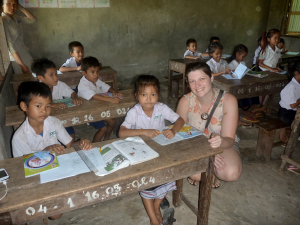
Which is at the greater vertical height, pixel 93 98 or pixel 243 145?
pixel 93 98

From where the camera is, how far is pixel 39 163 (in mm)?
1303

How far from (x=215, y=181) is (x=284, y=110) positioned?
1478 millimetres

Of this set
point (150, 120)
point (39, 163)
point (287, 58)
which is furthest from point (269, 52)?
point (39, 163)

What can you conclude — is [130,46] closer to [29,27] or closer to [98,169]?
[29,27]

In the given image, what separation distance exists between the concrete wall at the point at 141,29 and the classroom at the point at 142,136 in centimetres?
3

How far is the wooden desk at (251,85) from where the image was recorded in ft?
10.8

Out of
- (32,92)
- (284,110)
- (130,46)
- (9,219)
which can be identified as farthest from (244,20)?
(9,219)

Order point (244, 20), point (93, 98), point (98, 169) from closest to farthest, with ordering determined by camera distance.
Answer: point (98, 169) → point (93, 98) → point (244, 20)

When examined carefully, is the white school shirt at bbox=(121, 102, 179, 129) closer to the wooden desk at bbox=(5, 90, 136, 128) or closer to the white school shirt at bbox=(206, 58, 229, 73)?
the wooden desk at bbox=(5, 90, 136, 128)

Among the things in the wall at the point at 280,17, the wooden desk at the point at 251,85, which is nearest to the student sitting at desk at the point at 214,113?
the wooden desk at the point at 251,85

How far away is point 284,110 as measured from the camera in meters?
3.02

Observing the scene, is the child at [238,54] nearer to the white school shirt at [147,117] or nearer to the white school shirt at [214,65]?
the white school shirt at [214,65]

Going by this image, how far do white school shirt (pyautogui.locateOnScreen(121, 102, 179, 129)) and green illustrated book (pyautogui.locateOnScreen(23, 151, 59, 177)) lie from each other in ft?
2.42

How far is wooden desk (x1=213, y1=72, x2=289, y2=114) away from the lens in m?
3.28
